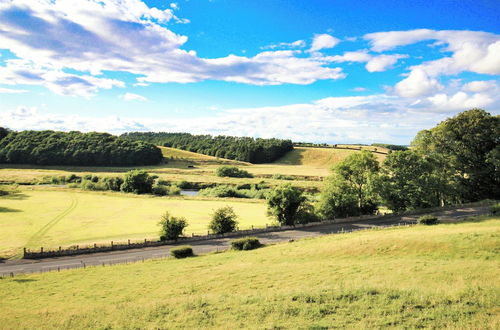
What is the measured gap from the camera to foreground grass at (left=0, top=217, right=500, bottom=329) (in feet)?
46.0

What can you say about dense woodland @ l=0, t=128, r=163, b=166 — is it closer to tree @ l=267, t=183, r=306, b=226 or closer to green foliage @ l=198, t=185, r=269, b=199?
green foliage @ l=198, t=185, r=269, b=199

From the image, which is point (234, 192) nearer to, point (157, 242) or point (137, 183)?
point (137, 183)

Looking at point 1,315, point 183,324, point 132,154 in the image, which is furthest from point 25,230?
point 132,154

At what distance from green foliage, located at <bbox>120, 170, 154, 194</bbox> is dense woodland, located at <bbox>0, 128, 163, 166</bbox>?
62.7 m

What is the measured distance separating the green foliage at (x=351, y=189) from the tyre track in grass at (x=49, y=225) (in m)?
42.2

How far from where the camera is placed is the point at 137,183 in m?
84.8

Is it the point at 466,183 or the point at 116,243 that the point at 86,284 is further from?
the point at 466,183

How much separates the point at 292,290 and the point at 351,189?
35963mm

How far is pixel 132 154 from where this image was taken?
14512 cm

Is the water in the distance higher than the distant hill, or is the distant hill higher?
the distant hill

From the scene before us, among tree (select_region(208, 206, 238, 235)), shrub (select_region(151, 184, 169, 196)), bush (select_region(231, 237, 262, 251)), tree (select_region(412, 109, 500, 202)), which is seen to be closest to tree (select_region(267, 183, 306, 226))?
tree (select_region(208, 206, 238, 235))

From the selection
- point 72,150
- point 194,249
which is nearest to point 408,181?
point 194,249

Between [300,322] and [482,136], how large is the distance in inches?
2269

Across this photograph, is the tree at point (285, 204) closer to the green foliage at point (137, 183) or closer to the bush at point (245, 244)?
the bush at point (245, 244)
